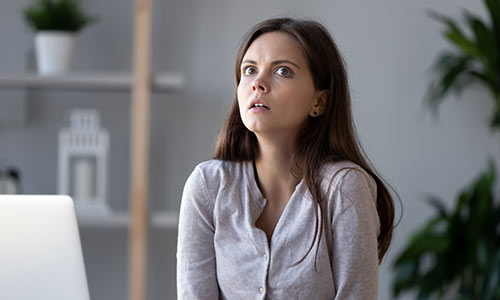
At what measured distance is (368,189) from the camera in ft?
3.67

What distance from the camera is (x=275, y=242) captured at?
43.2 inches

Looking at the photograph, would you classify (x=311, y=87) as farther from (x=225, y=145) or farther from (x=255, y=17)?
(x=255, y=17)

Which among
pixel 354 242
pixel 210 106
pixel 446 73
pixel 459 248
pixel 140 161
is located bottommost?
pixel 459 248

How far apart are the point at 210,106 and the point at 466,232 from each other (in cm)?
116

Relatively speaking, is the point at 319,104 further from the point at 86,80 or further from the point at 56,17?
the point at 56,17

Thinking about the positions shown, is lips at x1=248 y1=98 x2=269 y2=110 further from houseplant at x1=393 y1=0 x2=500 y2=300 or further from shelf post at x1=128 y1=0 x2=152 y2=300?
houseplant at x1=393 y1=0 x2=500 y2=300

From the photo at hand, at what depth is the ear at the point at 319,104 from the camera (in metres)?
1.15

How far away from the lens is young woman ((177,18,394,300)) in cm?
108

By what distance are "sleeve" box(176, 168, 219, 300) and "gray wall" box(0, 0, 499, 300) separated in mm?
1754

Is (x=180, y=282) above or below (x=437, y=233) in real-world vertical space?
above

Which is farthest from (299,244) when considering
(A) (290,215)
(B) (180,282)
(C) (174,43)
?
(C) (174,43)

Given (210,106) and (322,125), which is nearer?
(322,125)

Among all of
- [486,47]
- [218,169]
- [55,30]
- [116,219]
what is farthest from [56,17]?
[218,169]

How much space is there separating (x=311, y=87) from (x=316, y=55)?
5cm
